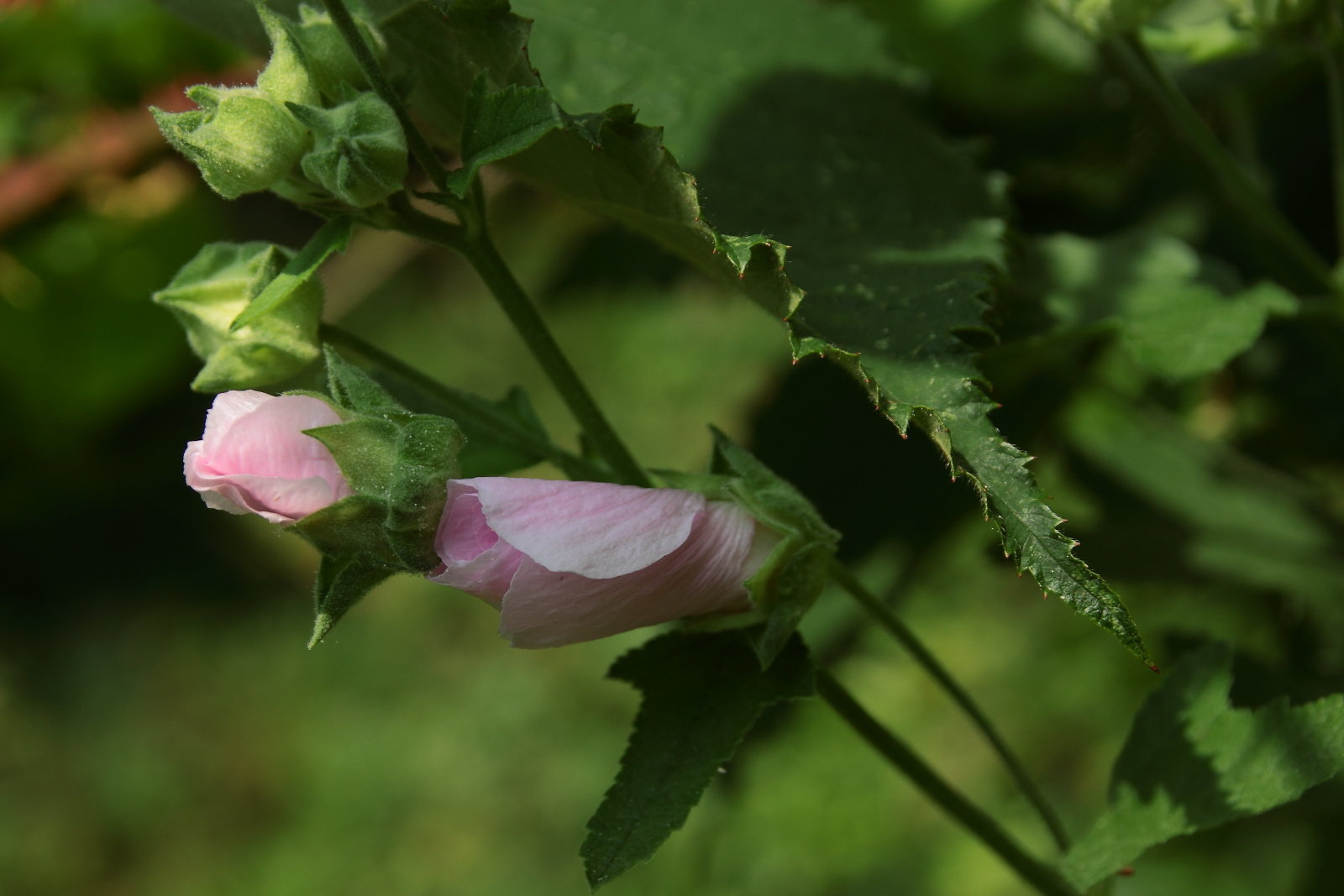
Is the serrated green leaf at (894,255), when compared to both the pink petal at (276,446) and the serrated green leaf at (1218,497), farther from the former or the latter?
the serrated green leaf at (1218,497)

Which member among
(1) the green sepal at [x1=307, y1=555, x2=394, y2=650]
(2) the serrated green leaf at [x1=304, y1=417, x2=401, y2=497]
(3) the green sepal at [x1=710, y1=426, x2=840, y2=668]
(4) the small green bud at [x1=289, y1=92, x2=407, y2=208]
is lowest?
(3) the green sepal at [x1=710, y1=426, x2=840, y2=668]

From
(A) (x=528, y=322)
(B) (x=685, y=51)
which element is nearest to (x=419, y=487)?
(A) (x=528, y=322)

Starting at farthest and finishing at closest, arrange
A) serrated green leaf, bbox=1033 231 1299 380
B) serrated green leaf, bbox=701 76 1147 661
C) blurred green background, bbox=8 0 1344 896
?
Answer: 1. blurred green background, bbox=8 0 1344 896
2. serrated green leaf, bbox=1033 231 1299 380
3. serrated green leaf, bbox=701 76 1147 661

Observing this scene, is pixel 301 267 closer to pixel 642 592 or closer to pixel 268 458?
pixel 268 458

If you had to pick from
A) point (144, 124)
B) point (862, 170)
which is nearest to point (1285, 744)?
point (862, 170)

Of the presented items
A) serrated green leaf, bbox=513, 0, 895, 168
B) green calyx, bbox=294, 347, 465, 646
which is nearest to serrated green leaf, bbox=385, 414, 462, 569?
green calyx, bbox=294, 347, 465, 646

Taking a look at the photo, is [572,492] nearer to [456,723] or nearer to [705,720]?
[705,720]

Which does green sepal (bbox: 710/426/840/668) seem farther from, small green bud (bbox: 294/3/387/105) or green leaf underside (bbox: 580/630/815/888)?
small green bud (bbox: 294/3/387/105)
